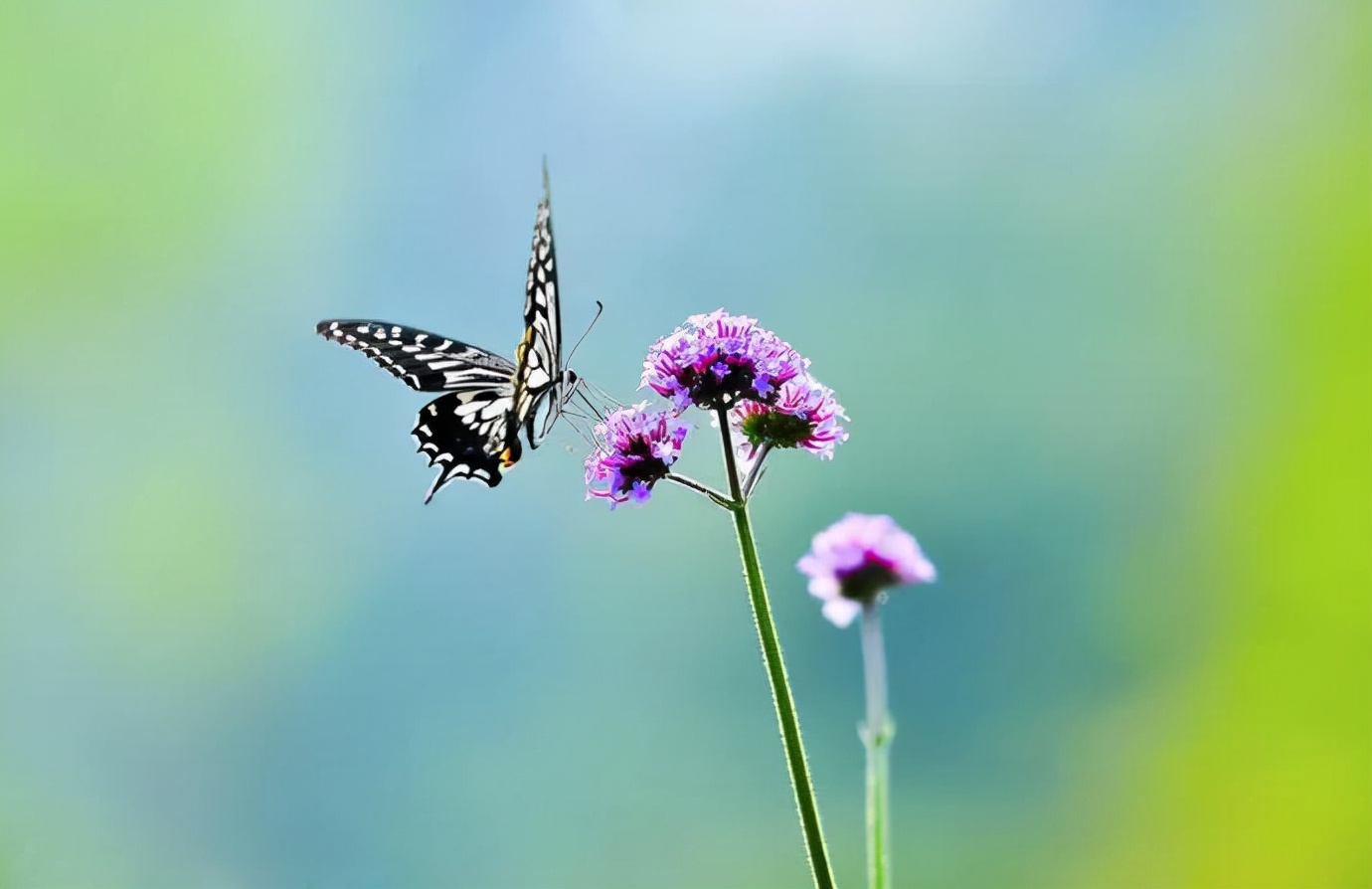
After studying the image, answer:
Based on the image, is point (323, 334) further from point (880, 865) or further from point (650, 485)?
point (880, 865)

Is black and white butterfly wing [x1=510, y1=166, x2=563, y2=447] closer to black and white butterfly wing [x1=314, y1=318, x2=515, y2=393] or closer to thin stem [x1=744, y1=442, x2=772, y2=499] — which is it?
black and white butterfly wing [x1=314, y1=318, x2=515, y2=393]

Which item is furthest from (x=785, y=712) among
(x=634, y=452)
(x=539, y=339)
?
(x=539, y=339)

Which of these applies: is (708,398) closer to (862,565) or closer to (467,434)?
(862,565)

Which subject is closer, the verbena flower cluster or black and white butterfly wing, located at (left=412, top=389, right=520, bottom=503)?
the verbena flower cluster

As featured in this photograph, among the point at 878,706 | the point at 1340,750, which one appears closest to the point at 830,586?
the point at 878,706

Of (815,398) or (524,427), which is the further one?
(524,427)

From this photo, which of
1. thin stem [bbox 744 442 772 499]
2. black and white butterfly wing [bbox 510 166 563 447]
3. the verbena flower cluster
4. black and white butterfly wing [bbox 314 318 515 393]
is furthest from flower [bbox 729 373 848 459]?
black and white butterfly wing [bbox 314 318 515 393]
